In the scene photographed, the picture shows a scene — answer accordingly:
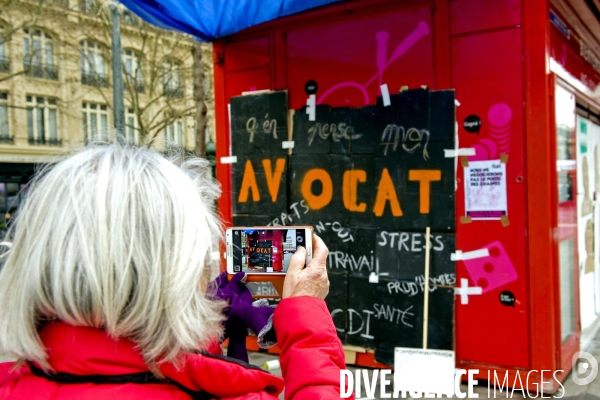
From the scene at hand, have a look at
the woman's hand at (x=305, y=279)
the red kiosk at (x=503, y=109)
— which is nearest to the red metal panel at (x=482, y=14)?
the red kiosk at (x=503, y=109)

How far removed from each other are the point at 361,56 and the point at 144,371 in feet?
12.4

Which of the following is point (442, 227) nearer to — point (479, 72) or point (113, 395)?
point (479, 72)

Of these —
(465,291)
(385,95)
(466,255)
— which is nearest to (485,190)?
(466,255)

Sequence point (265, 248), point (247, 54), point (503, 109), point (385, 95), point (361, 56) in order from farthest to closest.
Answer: point (247, 54) → point (361, 56) → point (385, 95) → point (503, 109) → point (265, 248)

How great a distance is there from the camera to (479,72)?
3951mm

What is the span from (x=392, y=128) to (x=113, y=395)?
355 cm

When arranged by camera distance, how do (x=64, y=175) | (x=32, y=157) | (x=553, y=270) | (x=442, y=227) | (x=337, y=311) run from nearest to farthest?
1. (x=64, y=175)
2. (x=553, y=270)
3. (x=442, y=227)
4. (x=337, y=311)
5. (x=32, y=157)

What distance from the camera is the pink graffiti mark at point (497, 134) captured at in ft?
12.7

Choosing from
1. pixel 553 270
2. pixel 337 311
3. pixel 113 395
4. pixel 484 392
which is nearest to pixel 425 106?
pixel 553 270

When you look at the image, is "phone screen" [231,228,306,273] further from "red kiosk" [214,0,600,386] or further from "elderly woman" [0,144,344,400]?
"red kiosk" [214,0,600,386]

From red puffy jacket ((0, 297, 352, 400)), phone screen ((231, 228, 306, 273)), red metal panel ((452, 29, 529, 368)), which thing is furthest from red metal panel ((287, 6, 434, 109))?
red puffy jacket ((0, 297, 352, 400))

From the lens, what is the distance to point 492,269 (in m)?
3.95

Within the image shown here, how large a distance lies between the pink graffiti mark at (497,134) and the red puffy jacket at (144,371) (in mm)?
3088

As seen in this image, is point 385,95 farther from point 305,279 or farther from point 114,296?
point 114,296
